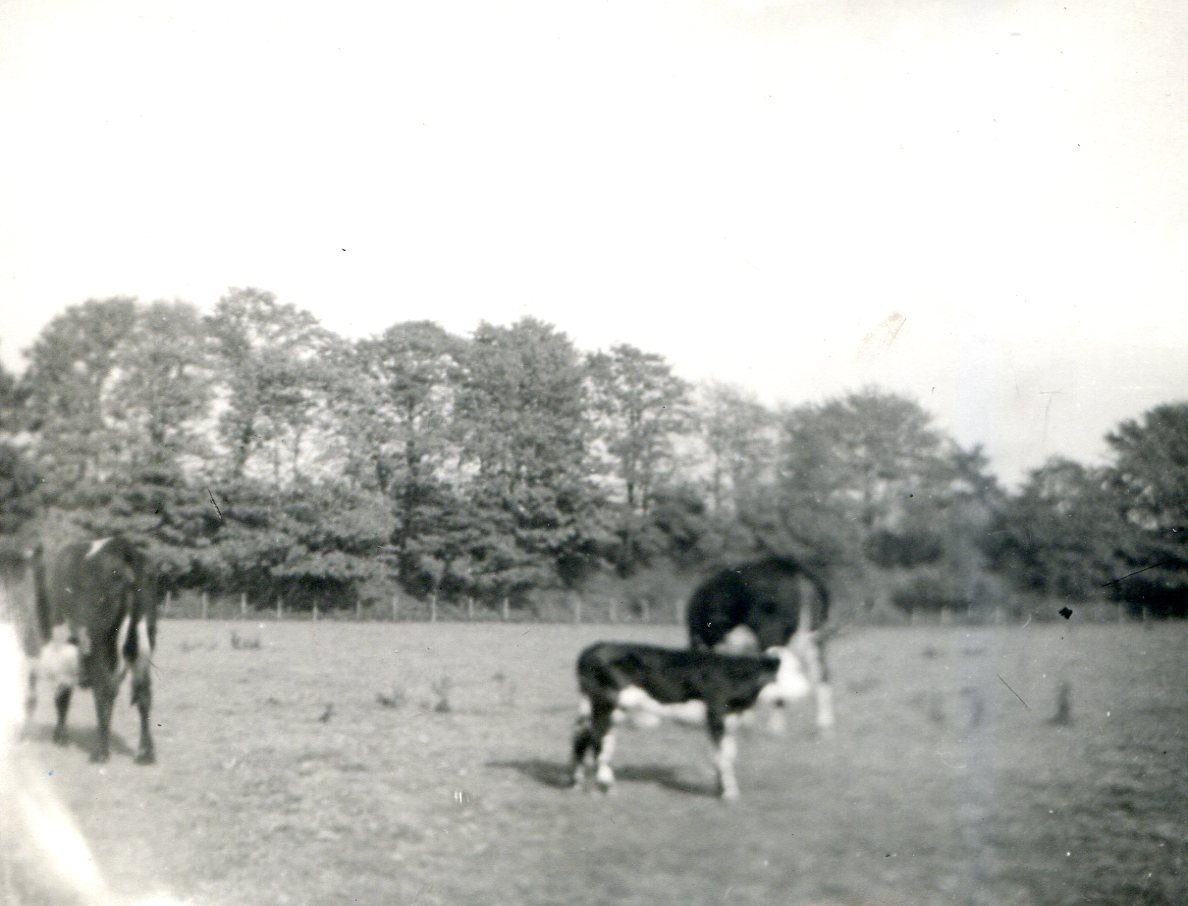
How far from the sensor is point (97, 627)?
3086mm

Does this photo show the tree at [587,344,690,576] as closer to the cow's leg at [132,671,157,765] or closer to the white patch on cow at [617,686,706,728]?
the white patch on cow at [617,686,706,728]

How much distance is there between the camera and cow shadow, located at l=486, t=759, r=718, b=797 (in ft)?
8.34

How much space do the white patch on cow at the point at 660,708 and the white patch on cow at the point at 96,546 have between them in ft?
5.22

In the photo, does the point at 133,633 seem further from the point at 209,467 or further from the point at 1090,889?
the point at 1090,889

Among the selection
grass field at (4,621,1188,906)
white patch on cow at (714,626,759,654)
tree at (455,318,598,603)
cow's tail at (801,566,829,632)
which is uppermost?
tree at (455,318,598,603)

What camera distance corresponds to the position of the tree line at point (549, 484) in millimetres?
2533

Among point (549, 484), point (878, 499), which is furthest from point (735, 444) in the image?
point (549, 484)

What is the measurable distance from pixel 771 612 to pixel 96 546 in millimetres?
1937

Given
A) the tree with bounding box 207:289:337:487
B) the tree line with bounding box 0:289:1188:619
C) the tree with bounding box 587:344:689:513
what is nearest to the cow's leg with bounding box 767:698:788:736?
the tree line with bounding box 0:289:1188:619

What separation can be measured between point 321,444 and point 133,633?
868 millimetres

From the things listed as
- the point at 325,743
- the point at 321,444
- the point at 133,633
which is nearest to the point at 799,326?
the point at 321,444

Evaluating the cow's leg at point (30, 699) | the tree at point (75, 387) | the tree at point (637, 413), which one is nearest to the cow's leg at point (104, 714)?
the cow's leg at point (30, 699)

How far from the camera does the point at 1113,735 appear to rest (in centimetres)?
271

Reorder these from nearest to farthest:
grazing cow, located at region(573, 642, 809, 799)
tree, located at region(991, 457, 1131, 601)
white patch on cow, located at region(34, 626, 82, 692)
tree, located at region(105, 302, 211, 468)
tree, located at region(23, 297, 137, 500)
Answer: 1. grazing cow, located at region(573, 642, 809, 799)
2. tree, located at region(991, 457, 1131, 601)
3. tree, located at region(105, 302, 211, 468)
4. tree, located at region(23, 297, 137, 500)
5. white patch on cow, located at region(34, 626, 82, 692)
